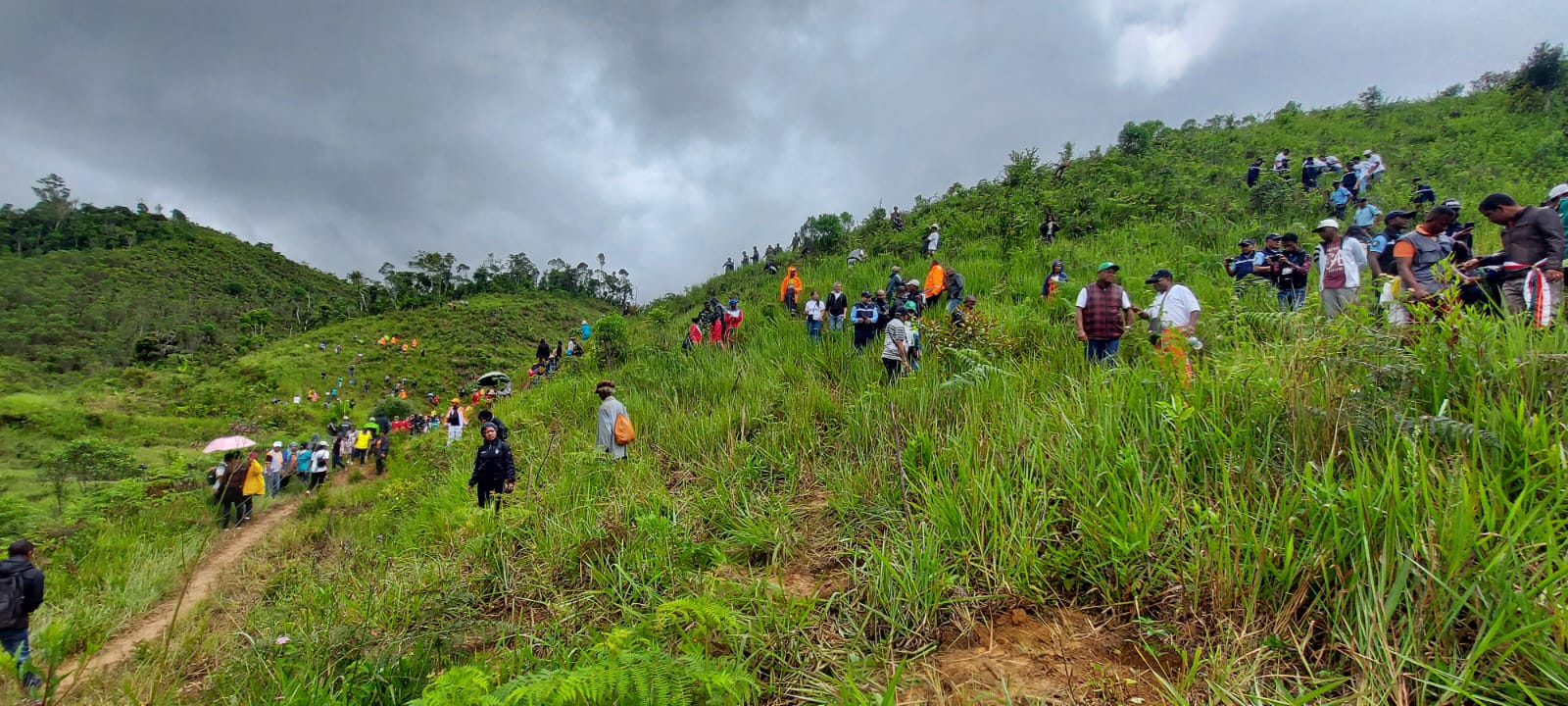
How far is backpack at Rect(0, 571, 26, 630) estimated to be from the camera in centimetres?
391

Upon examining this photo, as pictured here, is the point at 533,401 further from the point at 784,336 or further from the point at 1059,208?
the point at 1059,208

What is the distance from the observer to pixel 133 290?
59781mm

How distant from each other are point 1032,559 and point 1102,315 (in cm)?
344

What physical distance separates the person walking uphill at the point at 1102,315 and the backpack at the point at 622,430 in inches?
170

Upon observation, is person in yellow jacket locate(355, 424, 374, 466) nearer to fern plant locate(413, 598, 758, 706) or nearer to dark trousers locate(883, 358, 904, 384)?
dark trousers locate(883, 358, 904, 384)

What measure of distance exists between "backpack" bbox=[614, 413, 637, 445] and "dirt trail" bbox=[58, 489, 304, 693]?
293 cm

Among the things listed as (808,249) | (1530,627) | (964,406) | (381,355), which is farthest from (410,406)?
(1530,627)

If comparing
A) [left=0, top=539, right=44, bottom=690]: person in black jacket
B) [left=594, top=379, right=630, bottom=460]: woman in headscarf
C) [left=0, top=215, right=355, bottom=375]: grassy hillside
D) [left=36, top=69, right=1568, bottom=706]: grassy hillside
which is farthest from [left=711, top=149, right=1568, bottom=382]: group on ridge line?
[left=0, top=215, right=355, bottom=375]: grassy hillside

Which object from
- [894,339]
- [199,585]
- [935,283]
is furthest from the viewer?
[935,283]

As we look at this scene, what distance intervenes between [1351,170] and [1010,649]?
16.2 metres

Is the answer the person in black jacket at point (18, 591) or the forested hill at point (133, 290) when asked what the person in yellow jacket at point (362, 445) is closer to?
the person in black jacket at point (18, 591)

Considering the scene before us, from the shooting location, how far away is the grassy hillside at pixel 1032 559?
68.7 inches

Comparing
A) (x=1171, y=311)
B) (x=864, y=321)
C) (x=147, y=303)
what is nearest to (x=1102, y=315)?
(x=1171, y=311)

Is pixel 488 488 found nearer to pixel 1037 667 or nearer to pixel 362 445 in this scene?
pixel 1037 667
